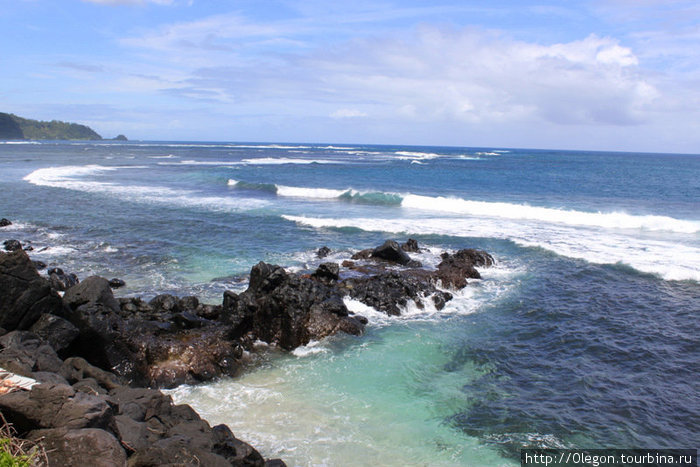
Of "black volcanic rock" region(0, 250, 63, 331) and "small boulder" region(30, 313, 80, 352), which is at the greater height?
"black volcanic rock" region(0, 250, 63, 331)

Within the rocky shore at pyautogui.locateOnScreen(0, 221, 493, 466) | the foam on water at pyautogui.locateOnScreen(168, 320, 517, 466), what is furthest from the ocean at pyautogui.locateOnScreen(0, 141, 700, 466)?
the rocky shore at pyautogui.locateOnScreen(0, 221, 493, 466)

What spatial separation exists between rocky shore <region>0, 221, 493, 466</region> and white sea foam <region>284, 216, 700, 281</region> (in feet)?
23.0

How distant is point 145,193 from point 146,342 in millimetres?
31074

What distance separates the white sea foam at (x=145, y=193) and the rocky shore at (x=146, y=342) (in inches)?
730

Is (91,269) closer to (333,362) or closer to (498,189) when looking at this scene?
(333,362)

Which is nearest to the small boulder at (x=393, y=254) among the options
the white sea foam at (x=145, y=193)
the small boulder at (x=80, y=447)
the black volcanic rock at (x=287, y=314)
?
the black volcanic rock at (x=287, y=314)

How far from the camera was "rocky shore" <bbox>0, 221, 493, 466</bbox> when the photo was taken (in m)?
6.14

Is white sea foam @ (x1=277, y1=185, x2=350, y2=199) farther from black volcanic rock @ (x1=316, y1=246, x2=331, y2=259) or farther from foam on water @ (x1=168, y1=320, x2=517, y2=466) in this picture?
foam on water @ (x1=168, y1=320, x2=517, y2=466)

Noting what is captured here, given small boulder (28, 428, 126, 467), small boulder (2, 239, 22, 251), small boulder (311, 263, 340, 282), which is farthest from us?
small boulder (2, 239, 22, 251)

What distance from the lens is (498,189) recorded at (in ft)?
158

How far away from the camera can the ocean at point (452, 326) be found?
356 inches

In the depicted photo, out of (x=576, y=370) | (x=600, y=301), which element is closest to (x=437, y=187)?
(x=600, y=301)

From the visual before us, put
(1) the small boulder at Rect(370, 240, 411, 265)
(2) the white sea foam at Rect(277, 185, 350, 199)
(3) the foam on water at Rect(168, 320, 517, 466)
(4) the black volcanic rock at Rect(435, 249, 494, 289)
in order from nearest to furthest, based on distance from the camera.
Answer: (3) the foam on water at Rect(168, 320, 517, 466) → (4) the black volcanic rock at Rect(435, 249, 494, 289) → (1) the small boulder at Rect(370, 240, 411, 265) → (2) the white sea foam at Rect(277, 185, 350, 199)

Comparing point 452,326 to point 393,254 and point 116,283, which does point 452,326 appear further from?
point 116,283
